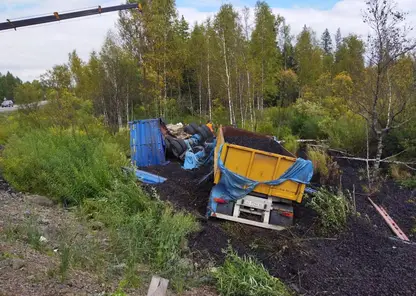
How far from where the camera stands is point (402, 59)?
36.4 feet

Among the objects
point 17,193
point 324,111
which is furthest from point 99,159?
Result: point 324,111

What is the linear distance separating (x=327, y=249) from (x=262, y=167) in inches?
77.7

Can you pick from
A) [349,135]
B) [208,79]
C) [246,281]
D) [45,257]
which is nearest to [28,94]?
[208,79]

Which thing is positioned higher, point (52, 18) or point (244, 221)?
point (52, 18)

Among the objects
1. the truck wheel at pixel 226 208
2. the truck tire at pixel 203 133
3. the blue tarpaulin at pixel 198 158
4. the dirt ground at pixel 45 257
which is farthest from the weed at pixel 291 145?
the dirt ground at pixel 45 257

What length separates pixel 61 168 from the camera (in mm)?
8250

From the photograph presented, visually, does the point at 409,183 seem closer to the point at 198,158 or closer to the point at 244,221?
the point at 244,221

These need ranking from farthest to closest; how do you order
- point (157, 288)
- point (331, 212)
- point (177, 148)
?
point (177, 148) < point (331, 212) < point (157, 288)

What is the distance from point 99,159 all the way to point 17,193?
188cm

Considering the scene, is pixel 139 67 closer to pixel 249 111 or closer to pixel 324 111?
pixel 249 111

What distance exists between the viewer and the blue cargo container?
11.9 metres

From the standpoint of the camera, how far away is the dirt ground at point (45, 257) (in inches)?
151

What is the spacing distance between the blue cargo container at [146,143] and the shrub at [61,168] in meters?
2.18

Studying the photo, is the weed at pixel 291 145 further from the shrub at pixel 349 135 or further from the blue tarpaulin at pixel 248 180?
the blue tarpaulin at pixel 248 180
